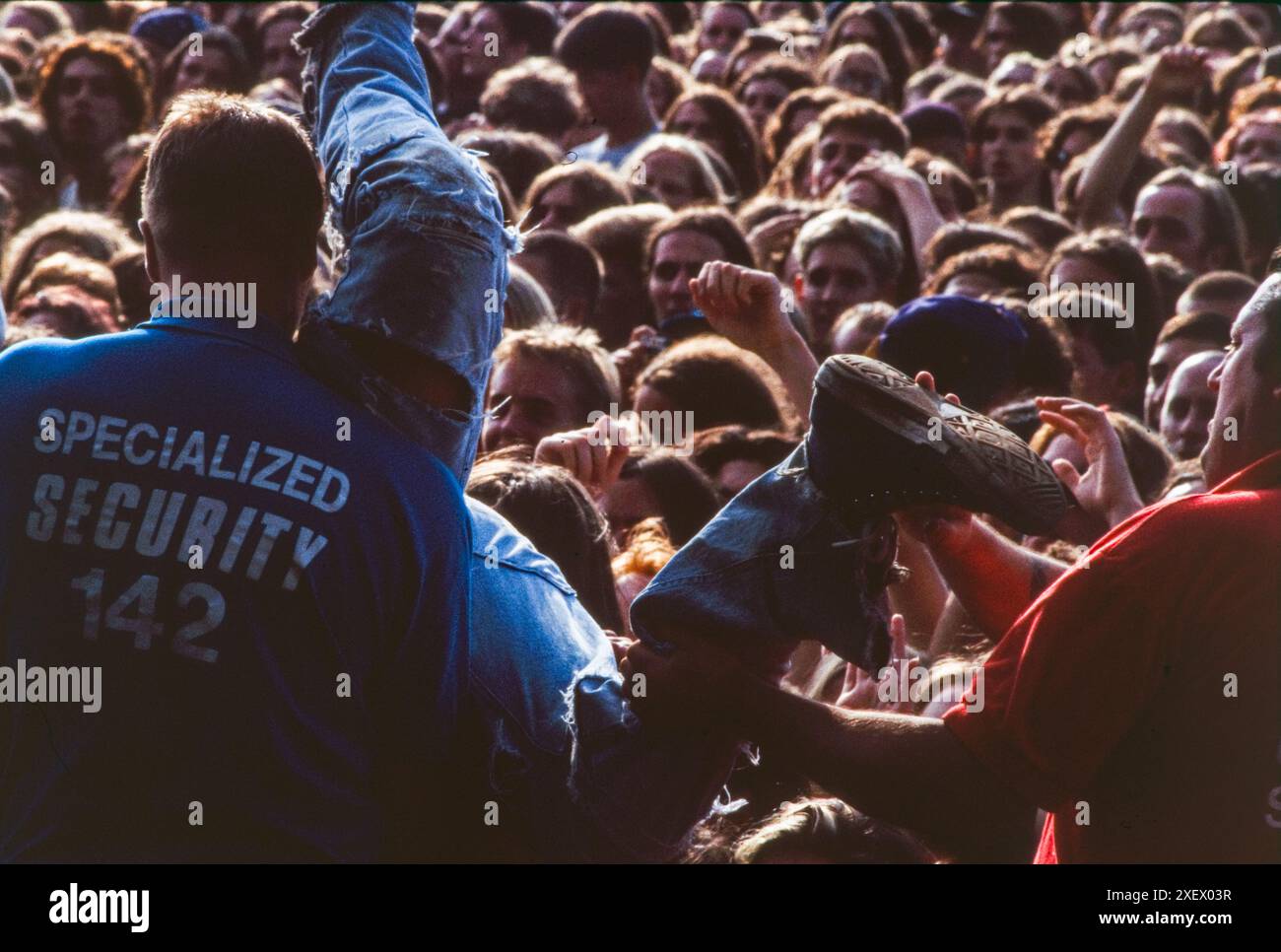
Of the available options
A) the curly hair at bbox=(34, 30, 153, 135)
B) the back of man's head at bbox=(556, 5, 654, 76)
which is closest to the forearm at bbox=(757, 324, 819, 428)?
the back of man's head at bbox=(556, 5, 654, 76)

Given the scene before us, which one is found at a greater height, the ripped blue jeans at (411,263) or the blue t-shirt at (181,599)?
the ripped blue jeans at (411,263)

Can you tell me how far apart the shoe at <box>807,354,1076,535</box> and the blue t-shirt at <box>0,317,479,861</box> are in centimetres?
60

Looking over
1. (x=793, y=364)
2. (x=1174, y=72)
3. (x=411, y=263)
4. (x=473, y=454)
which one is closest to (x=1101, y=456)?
(x=793, y=364)

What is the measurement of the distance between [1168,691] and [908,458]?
17.5 inches

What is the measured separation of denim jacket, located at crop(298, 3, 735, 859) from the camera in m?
2.42

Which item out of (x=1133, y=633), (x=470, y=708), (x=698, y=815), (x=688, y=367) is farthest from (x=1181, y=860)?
(x=688, y=367)

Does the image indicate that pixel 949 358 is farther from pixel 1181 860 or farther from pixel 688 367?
pixel 1181 860

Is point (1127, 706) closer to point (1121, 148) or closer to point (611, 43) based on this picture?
point (1121, 148)

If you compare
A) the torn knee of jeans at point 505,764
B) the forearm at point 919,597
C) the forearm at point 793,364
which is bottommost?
the forearm at point 919,597

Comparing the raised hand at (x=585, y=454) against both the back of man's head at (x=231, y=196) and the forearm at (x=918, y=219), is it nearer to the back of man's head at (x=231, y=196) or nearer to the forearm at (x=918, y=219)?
the back of man's head at (x=231, y=196)

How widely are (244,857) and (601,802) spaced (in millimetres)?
523

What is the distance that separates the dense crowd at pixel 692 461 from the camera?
2352 mm

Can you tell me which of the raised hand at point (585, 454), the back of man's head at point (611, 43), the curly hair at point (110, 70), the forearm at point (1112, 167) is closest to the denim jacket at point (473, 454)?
the raised hand at point (585, 454)

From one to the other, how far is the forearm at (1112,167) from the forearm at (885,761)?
5.00 metres
